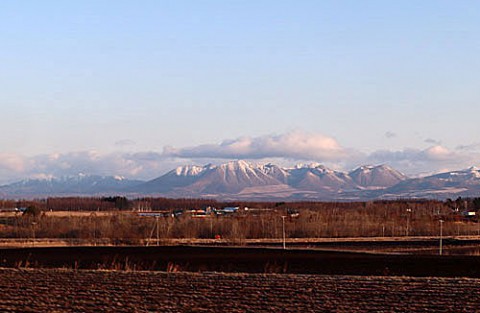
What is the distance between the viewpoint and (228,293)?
3016 centimetres

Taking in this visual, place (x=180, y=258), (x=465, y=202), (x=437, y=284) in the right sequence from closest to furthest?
1. (x=437, y=284)
2. (x=180, y=258)
3. (x=465, y=202)

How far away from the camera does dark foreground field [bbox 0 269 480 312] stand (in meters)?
27.7

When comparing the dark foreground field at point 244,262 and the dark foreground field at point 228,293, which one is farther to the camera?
the dark foreground field at point 244,262

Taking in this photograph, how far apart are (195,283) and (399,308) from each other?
8.36m

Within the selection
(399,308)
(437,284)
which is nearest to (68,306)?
(399,308)

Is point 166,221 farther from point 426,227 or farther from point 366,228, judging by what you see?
point 426,227

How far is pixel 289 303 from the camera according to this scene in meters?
28.2

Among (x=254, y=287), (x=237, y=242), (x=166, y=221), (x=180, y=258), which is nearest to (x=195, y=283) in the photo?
(x=254, y=287)

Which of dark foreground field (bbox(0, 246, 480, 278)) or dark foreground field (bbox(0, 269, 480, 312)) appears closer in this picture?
dark foreground field (bbox(0, 269, 480, 312))

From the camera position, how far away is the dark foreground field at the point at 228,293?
27.7 m

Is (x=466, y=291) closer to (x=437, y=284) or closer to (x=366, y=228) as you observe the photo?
(x=437, y=284)

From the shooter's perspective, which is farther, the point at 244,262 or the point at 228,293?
the point at 244,262

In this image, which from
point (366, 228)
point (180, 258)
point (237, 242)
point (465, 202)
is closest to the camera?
point (180, 258)

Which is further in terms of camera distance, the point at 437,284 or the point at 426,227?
the point at 426,227
